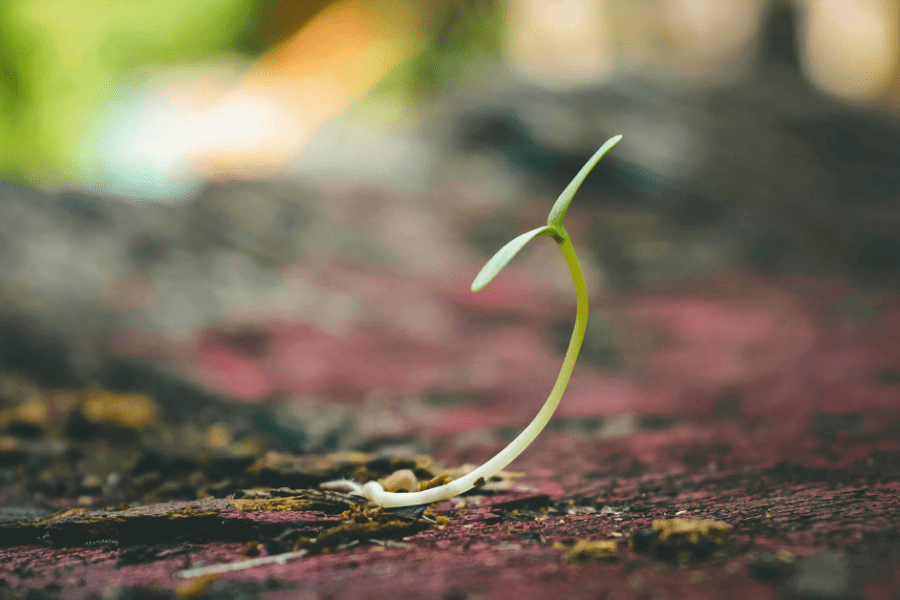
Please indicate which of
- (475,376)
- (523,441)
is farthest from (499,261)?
(475,376)

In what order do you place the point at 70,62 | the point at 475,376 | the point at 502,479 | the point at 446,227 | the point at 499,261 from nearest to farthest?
1. the point at 499,261
2. the point at 502,479
3. the point at 475,376
4. the point at 446,227
5. the point at 70,62

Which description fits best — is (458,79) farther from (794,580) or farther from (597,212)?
(794,580)

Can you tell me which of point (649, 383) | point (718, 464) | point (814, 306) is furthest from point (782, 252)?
point (718, 464)

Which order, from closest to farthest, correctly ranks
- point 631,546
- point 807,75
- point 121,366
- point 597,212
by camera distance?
point 631,546, point 121,366, point 597,212, point 807,75

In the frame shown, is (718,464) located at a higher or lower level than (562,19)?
lower

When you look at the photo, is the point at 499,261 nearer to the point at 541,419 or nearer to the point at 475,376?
the point at 541,419

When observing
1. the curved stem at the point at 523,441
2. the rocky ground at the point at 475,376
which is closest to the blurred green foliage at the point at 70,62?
the rocky ground at the point at 475,376
